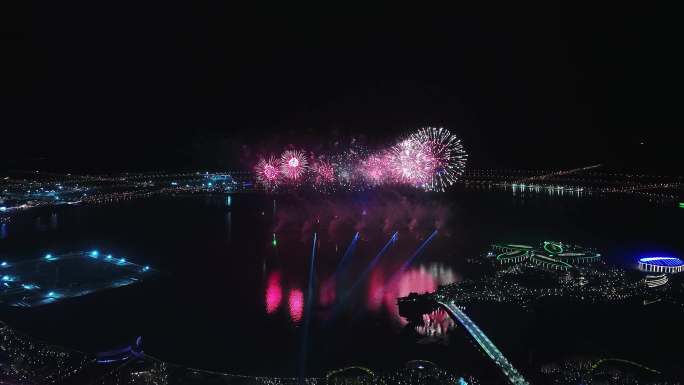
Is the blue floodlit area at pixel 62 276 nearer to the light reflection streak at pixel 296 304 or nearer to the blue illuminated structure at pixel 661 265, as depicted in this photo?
the light reflection streak at pixel 296 304

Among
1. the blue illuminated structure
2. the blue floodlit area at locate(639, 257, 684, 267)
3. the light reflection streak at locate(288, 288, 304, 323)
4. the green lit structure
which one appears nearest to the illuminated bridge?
the light reflection streak at locate(288, 288, 304, 323)

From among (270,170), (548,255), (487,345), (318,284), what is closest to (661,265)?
(548,255)

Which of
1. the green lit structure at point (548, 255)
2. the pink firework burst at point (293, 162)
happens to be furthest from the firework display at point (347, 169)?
the green lit structure at point (548, 255)

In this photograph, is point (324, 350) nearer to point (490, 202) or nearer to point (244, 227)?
A: point (244, 227)

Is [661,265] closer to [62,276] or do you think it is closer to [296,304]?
[296,304]

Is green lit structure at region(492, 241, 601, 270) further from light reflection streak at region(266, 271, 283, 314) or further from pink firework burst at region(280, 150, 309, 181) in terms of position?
pink firework burst at region(280, 150, 309, 181)
